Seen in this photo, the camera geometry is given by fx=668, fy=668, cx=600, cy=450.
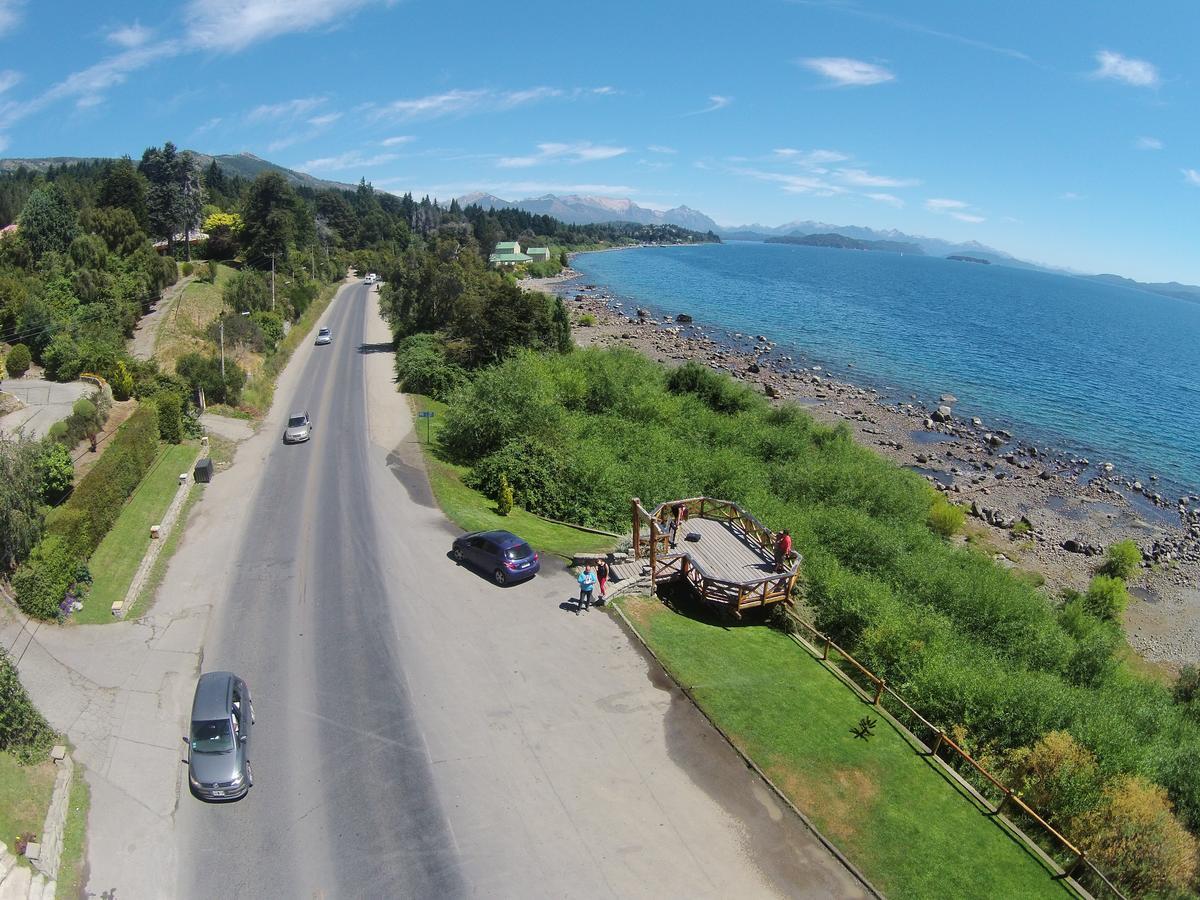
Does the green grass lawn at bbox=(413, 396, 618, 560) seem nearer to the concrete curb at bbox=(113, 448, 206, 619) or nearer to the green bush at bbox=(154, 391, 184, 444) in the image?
the concrete curb at bbox=(113, 448, 206, 619)

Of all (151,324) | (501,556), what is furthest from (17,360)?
(501,556)

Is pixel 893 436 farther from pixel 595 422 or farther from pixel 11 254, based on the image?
pixel 11 254

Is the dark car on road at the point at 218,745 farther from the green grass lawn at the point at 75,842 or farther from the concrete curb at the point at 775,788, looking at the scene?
the concrete curb at the point at 775,788

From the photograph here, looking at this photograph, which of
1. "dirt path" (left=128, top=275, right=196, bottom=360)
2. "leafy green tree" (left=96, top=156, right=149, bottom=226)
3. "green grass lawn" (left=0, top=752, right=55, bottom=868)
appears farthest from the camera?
"leafy green tree" (left=96, top=156, right=149, bottom=226)

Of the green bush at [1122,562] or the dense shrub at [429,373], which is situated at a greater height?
the dense shrub at [429,373]

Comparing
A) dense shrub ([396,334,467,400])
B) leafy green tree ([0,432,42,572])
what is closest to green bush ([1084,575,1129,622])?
dense shrub ([396,334,467,400])

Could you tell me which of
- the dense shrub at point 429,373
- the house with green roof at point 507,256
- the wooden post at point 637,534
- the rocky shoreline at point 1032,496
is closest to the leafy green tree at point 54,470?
the wooden post at point 637,534
